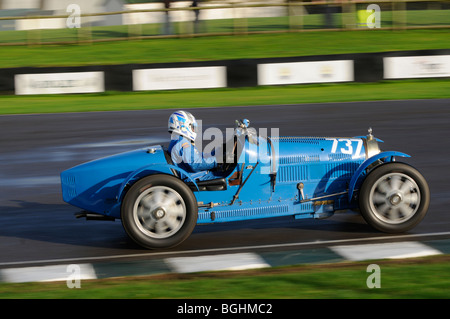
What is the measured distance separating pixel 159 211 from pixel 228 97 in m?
12.5

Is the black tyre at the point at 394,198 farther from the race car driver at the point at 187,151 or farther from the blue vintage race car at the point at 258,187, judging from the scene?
the race car driver at the point at 187,151

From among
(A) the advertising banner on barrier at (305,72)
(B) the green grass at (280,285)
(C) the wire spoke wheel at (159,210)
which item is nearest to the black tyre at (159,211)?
(C) the wire spoke wheel at (159,210)

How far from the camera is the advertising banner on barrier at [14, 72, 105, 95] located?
1977 centimetres

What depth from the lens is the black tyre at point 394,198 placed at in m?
6.98

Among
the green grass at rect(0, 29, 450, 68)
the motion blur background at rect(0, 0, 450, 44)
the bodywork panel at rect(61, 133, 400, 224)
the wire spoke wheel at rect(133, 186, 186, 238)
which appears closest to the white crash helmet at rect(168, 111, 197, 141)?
the bodywork panel at rect(61, 133, 400, 224)

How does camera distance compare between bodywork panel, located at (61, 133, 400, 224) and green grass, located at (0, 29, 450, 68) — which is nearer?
bodywork panel, located at (61, 133, 400, 224)

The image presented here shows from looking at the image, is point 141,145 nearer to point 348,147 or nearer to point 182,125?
point 182,125

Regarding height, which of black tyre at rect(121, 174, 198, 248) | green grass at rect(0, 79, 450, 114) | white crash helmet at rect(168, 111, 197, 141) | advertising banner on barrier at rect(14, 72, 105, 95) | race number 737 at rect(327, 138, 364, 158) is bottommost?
black tyre at rect(121, 174, 198, 248)

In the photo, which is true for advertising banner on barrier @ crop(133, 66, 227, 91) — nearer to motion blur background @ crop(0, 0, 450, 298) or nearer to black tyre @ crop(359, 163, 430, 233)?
motion blur background @ crop(0, 0, 450, 298)

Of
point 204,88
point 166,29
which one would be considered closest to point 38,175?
point 204,88

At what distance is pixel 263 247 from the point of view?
→ 7027mm

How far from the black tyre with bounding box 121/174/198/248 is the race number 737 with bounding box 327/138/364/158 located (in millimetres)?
1647

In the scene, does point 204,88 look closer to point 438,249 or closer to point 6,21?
point 6,21
